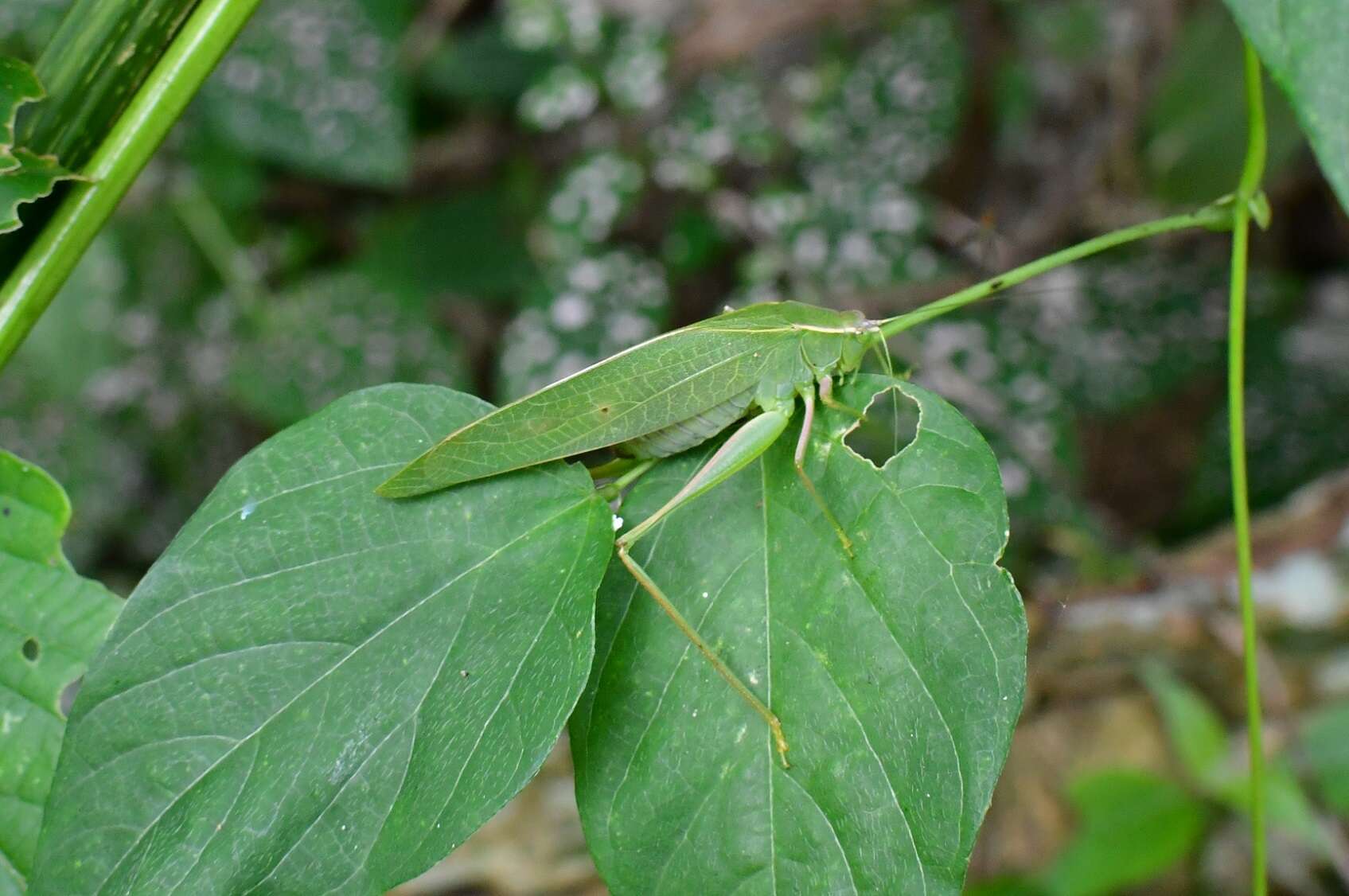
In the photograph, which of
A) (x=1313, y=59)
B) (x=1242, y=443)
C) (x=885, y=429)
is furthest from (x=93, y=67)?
(x=1242, y=443)

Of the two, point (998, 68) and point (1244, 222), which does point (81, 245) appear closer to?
point (1244, 222)

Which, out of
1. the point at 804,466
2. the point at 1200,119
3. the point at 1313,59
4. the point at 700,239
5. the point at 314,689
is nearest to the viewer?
the point at 1313,59

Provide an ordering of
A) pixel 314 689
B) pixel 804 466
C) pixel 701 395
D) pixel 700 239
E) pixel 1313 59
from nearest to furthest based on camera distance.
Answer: pixel 1313 59, pixel 314 689, pixel 804 466, pixel 701 395, pixel 700 239

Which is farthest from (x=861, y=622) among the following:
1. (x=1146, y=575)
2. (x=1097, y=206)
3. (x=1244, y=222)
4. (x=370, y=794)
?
(x=1097, y=206)

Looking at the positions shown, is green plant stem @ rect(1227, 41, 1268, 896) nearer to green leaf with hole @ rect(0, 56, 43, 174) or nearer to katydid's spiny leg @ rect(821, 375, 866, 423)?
katydid's spiny leg @ rect(821, 375, 866, 423)

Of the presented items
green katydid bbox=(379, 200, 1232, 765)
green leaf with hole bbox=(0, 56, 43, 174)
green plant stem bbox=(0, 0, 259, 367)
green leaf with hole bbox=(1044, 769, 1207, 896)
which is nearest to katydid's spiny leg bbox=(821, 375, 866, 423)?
green katydid bbox=(379, 200, 1232, 765)

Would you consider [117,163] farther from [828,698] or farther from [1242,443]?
[1242,443]
